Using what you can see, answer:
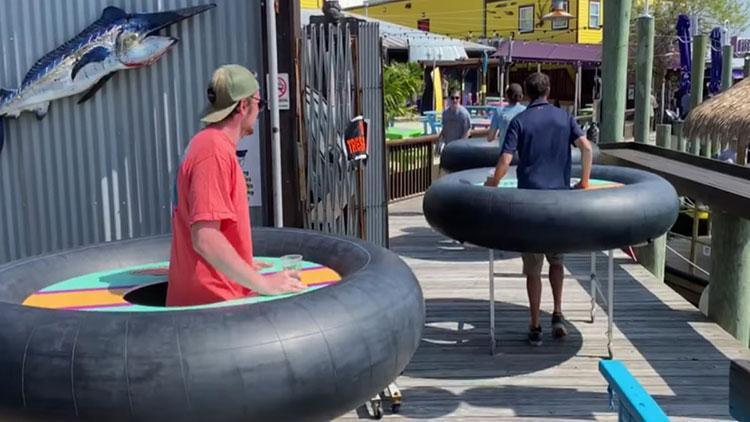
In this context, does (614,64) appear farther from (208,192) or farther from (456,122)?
(208,192)

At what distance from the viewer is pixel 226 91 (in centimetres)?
244

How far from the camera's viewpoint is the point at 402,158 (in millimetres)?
10898

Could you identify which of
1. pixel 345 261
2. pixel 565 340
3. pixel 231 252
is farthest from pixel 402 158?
pixel 231 252

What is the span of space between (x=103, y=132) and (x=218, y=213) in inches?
101

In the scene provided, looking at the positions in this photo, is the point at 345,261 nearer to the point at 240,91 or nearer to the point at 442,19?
the point at 240,91

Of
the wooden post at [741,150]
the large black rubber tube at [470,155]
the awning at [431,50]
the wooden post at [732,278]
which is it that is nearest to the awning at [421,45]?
the awning at [431,50]

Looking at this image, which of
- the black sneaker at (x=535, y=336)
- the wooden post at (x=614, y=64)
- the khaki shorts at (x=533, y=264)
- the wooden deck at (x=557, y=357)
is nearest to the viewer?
the wooden deck at (x=557, y=357)

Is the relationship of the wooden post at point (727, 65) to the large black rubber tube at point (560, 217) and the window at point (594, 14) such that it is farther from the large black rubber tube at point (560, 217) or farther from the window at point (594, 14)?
the window at point (594, 14)

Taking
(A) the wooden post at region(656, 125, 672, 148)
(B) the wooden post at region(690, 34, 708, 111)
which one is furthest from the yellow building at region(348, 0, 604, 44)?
(A) the wooden post at region(656, 125, 672, 148)

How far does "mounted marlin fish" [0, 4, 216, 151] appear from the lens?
436cm

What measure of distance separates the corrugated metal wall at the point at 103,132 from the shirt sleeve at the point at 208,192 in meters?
2.27

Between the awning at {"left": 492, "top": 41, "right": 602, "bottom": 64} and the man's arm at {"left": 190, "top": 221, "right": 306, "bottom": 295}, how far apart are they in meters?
24.5

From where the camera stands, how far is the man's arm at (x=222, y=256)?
2307 mm

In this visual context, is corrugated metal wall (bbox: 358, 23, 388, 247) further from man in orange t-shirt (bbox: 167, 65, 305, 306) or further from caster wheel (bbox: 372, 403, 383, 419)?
man in orange t-shirt (bbox: 167, 65, 305, 306)
